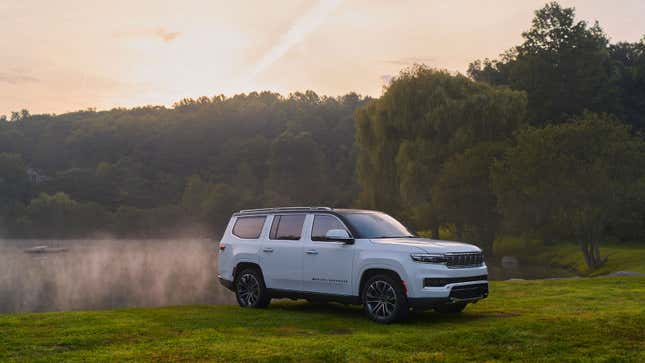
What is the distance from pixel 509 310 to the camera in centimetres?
1466

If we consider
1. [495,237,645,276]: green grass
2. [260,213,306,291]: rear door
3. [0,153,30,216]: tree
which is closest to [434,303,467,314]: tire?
[260,213,306,291]: rear door

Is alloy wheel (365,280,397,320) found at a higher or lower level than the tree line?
lower

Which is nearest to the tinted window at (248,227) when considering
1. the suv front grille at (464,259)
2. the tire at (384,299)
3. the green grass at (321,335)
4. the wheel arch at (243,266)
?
the wheel arch at (243,266)

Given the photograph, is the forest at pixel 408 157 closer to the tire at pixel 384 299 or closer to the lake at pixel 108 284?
the lake at pixel 108 284

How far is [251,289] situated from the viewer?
49.8 feet

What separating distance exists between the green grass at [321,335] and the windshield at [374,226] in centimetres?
160

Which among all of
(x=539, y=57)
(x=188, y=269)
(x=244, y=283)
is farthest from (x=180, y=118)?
(x=244, y=283)

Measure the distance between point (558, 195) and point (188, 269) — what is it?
77.7 feet

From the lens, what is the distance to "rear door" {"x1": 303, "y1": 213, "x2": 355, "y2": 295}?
13.4 m

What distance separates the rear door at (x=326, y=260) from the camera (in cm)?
1337

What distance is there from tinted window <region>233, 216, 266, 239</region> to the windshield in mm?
2302

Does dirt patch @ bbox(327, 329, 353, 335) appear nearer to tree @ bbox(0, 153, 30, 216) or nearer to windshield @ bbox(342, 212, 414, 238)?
windshield @ bbox(342, 212, 414, 238)

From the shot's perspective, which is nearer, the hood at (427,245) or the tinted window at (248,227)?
the hood at (427,245)

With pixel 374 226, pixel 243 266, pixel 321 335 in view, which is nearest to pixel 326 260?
pixel 374 226
